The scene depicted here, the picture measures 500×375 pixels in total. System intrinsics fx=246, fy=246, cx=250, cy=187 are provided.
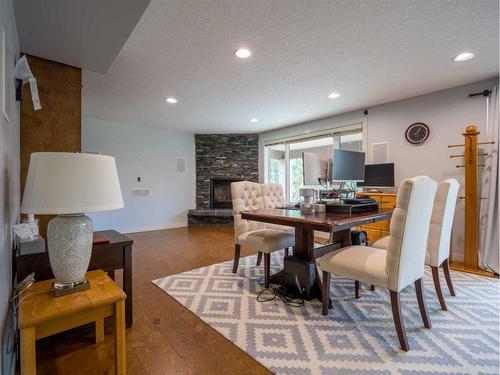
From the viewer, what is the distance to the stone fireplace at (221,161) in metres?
6.04

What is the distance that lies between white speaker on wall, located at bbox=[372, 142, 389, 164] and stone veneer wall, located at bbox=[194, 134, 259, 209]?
108 inches

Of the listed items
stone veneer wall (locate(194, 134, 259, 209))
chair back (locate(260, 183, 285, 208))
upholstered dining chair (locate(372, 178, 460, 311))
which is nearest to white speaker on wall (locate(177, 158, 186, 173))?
stone veneer wall (locate(194, 134, 259, 209))

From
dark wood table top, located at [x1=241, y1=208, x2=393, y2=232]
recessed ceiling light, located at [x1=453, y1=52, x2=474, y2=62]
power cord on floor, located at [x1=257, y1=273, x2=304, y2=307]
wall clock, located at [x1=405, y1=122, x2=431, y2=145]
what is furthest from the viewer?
wall clock, located at [x1=405, y1=122, x2=431, y2=145]

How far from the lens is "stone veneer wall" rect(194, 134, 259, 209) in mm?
6035

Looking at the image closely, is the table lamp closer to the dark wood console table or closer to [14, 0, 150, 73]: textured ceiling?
the dark wood console table

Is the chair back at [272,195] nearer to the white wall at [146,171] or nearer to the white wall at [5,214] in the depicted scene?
the white wall at [5,214]

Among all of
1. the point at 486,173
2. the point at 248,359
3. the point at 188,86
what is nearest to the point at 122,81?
the point at 188,86

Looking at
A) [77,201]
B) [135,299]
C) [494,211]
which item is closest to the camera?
[77,201]

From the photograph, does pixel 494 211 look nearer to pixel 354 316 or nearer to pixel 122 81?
pixel 354 316

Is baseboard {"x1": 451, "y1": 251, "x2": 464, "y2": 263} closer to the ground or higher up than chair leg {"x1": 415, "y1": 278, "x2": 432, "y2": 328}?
closer to the ground

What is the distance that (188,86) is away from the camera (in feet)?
10.2

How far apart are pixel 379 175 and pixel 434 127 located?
3.03 feet

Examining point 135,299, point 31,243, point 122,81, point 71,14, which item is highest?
point 122,81

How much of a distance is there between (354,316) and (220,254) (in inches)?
82.0
